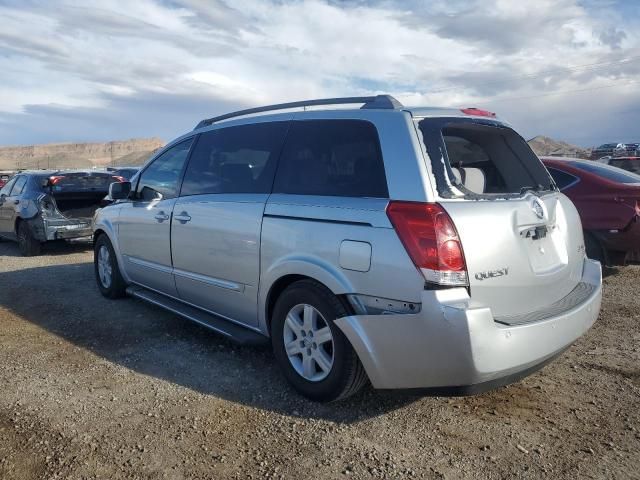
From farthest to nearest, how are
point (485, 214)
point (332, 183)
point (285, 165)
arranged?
point (285, 165) < point (332, 183) < point (485, 214)

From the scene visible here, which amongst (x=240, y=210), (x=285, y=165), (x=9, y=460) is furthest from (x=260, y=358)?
(x=9, y=460)

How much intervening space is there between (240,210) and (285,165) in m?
0.49

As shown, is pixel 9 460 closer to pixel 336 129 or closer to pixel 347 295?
pixel 347 295

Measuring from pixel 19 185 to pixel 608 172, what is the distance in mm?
9584

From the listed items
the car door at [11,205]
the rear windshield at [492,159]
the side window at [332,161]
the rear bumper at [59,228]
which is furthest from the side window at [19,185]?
the rear windshield at [492,159]

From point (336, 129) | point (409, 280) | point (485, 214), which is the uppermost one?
point (336, 129)

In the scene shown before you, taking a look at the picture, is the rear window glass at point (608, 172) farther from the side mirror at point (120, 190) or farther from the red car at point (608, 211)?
the side mirror at point (120, 190)

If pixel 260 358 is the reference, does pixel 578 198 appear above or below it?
above

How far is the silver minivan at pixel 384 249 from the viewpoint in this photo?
288cm

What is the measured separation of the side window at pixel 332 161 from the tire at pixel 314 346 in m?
0.64

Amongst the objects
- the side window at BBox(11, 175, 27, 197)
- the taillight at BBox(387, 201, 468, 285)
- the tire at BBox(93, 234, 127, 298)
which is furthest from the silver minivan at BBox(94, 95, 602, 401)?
the side window at BBox(11, 175, 27, 197)

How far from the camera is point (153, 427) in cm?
325

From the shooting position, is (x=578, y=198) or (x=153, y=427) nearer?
(x=153, y=427)

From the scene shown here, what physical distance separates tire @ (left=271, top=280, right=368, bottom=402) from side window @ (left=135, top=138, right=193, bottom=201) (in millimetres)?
1880
